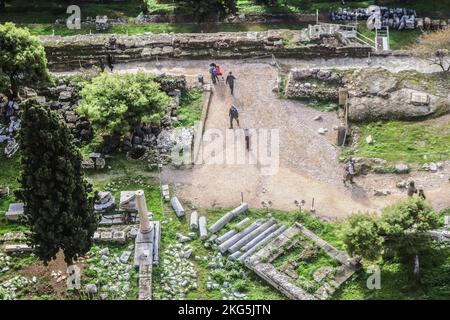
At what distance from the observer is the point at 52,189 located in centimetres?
3541

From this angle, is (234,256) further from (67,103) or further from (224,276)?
(67,103)

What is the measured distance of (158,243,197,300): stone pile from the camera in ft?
126

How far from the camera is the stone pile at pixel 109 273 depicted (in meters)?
38.4

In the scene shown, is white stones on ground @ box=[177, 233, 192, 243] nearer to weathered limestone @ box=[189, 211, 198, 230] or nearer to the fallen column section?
weathered limestone @ box=[189, 211, 198, 230]

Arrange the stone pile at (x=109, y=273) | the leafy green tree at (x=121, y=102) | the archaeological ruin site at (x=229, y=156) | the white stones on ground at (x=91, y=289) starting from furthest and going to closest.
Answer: the leafy green tree at (x=121, y=102)
the stone pile at (x=109, y=273)
the white stones on ground at (x=91, y=289)
the archaeological ruin site at (x=229, y=156)

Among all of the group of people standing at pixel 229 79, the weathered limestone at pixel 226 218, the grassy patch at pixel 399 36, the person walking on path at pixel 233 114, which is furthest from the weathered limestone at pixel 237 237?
the grassy patch at pixel 399 36

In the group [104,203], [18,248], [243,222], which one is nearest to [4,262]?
[18,248]

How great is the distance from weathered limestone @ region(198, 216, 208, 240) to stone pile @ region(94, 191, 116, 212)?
5222mm

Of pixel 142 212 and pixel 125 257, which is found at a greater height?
pixel 142 212

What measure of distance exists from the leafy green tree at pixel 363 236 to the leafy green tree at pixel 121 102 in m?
15.3

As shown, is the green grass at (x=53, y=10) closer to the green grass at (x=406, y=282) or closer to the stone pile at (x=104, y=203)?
the stone pile at (x=104, y=203)

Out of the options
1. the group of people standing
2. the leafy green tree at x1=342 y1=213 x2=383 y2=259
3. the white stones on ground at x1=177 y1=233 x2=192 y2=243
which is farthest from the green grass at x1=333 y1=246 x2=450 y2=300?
the group of people standing

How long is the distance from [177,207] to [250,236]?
4.74m

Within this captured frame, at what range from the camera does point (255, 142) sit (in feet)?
158
